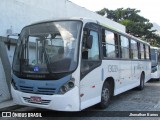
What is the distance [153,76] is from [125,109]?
969 centimetres

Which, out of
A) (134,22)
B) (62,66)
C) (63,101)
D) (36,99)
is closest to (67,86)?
(63,101)

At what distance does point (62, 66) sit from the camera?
670 centimetres

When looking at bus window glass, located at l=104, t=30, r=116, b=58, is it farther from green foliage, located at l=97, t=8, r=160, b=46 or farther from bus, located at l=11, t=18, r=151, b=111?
green foliage, located at l=97, t=8, r=160, b=46

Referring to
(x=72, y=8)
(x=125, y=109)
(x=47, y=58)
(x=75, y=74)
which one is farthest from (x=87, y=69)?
(x=72, y=8)

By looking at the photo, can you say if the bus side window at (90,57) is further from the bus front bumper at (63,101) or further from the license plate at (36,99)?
the license plate at (36,99)

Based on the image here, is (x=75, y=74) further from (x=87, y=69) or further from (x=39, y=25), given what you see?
(x=39, y=25)

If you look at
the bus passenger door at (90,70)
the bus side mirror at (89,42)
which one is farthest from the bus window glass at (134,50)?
the bus side mirror at (89,42)

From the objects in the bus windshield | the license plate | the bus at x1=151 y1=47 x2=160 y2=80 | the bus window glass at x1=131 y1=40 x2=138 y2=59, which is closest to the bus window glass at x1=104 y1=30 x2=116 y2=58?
the bus windshield

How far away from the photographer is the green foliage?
43.0 meters

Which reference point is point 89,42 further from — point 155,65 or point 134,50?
point 155,65

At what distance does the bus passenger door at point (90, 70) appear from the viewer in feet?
22.8

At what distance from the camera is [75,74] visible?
664 centimetres

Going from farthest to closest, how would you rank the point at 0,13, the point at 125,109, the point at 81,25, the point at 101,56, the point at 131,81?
the point at 131,81, the point at 0,13, the point at 125,109, the point at 101,56, the point at 81,25

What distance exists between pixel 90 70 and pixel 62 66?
94cm
